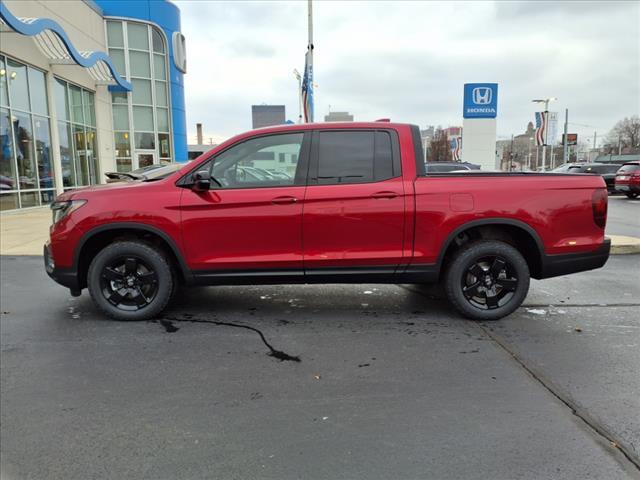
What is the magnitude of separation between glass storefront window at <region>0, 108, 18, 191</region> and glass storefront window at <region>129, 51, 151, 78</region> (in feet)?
39.2

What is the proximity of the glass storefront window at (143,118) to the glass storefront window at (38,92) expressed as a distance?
838 cm

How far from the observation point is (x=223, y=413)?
2.99m

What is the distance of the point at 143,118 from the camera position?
85.5ft

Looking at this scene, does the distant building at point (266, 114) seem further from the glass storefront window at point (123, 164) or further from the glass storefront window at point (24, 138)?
the glass storefront window at point (24, 138)

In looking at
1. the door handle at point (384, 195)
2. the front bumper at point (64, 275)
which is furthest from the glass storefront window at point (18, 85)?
the door handle at point (384, 195)

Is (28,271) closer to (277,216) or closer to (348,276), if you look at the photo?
(277,216)

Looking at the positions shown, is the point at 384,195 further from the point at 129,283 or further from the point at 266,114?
the point at 266,114

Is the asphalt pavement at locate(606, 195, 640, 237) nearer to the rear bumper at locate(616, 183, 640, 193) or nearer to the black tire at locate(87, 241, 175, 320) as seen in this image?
the rear bumper at locate(616, 183, 640, 193)

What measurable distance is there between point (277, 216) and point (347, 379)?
169cm

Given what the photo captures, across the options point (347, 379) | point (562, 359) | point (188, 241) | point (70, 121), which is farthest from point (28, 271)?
point (70, 121)

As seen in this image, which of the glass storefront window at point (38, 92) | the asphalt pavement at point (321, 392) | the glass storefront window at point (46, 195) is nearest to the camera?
the asphalt pavement at point (321, 392)

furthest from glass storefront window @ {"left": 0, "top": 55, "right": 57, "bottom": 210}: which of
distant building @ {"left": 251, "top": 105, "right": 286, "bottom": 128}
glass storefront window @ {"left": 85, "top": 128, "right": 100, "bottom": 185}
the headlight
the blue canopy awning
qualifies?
distant building @ {"left": 251, "top": 105, "right": 286, "bottom": 128}

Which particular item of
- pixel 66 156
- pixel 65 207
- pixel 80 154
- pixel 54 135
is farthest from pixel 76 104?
pixel 65 207

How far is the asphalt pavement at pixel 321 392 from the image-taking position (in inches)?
98.7
